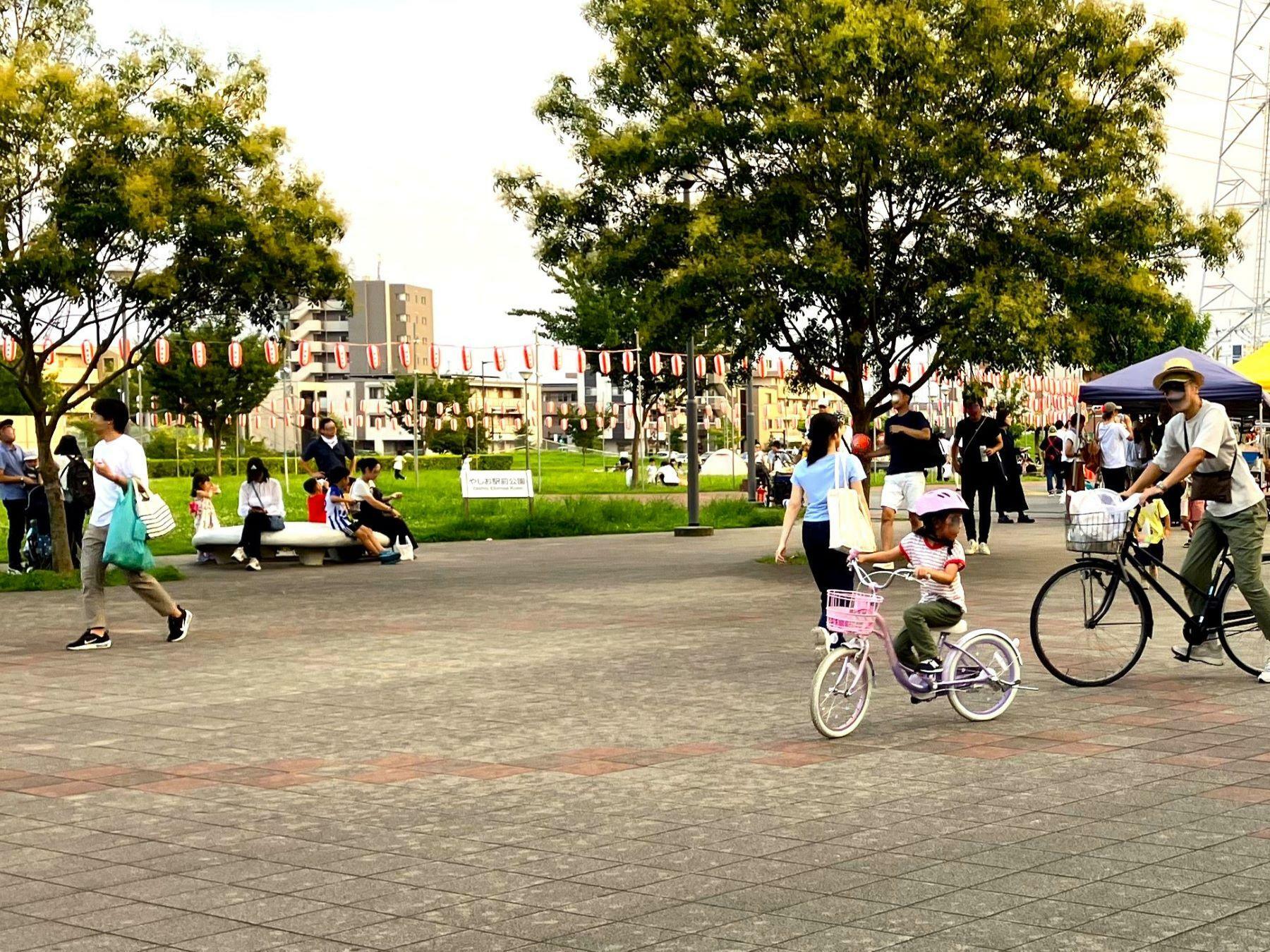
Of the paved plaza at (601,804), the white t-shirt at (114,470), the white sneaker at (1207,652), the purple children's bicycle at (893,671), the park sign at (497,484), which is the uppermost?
the white t-shirt at (114,470)

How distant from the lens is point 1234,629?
33.3 ft

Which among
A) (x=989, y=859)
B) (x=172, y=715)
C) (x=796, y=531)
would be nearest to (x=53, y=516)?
(x=172, y=715)

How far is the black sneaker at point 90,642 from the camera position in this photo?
12617mm

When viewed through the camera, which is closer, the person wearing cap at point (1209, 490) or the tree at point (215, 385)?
the person wearing cap at point (1209, 490)

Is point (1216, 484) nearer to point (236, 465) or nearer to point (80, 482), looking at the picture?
point (80, 482)

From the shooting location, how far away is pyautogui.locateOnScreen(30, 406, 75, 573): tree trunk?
18875mm

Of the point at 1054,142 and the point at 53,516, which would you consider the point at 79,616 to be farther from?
the point at 1054,142

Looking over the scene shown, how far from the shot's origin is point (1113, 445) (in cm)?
2497

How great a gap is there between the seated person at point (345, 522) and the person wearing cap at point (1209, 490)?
42.8 feet

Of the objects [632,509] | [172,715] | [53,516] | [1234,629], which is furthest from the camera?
[632,509]

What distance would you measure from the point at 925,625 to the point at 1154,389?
14.8 meters

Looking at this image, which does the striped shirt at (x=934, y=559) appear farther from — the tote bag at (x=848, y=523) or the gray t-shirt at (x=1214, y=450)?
the gray t-shirt at (x=1214, y=450)

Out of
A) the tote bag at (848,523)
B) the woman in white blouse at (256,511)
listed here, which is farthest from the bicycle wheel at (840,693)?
the woman in white blouse at (256,511)

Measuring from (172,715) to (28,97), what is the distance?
408 inches
